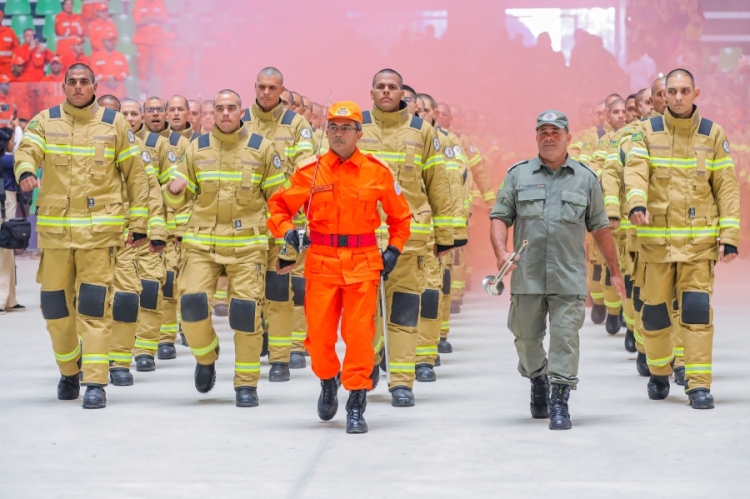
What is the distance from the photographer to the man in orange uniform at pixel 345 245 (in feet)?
23.3

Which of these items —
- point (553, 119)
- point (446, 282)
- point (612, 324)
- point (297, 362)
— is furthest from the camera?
point (612, 324)

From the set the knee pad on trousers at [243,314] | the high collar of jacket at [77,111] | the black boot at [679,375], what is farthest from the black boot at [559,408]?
the high collar of jacket at [77,111]

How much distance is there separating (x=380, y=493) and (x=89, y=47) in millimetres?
17844

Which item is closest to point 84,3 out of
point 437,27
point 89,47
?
point 89,47

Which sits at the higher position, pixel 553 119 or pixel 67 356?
pixel 553 119

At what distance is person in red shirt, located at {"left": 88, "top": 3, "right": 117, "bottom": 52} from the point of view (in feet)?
72.1

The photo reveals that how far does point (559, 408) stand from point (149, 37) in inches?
655

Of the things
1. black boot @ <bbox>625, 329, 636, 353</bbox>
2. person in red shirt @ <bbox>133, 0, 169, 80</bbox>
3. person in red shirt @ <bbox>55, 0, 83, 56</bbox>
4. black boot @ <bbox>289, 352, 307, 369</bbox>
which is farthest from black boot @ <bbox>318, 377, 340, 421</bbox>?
person in red shirt @ <bbox>55, 0, 83, 56</bbox>

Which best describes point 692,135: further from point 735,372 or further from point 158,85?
point 158,85

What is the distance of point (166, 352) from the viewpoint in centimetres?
1052

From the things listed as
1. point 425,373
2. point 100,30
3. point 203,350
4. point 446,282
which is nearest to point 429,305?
point 425,373

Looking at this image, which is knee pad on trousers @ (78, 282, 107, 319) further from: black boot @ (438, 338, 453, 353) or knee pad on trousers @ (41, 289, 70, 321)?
black boot @ (438, 338, 453, 353)

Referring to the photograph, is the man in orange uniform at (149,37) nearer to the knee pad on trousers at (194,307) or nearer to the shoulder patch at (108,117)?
the shoulder patch at (108,117)

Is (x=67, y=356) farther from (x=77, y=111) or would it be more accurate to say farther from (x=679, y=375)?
(x=679, y=375)
